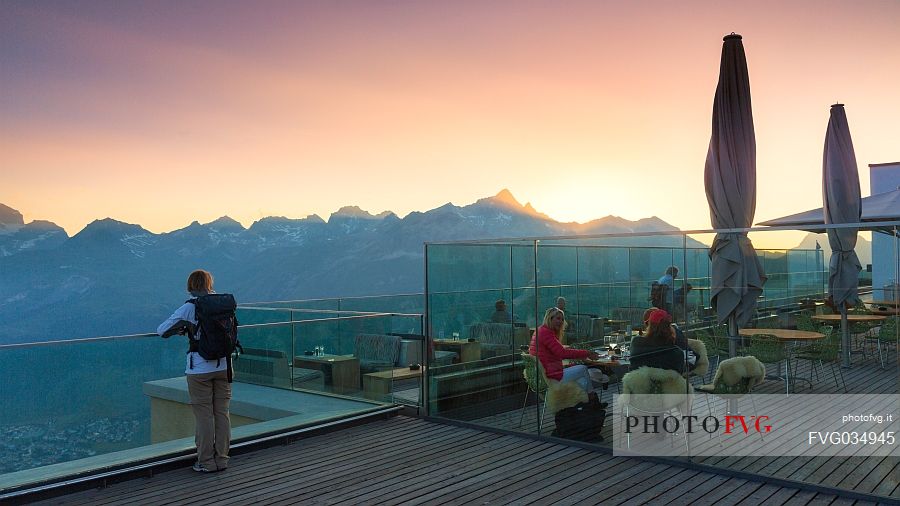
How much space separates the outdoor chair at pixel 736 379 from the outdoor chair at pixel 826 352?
13.6 inches

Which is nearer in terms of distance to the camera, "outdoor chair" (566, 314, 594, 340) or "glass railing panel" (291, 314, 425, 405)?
"outdoor chair" (566, 314, 594, 340)

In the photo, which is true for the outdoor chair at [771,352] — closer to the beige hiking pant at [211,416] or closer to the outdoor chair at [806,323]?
the outdoor chair at [806,323]

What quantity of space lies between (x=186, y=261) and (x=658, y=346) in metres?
137

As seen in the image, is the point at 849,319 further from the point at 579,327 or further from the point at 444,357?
the point at 444,357

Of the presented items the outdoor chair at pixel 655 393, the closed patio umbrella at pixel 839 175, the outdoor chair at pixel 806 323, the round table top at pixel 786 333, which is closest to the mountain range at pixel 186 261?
the closed patio umbrella at pixel 839 175

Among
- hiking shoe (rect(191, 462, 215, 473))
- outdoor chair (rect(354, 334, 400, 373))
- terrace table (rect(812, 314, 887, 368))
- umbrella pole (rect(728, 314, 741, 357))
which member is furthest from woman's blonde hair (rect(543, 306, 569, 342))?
hiking shoe (rect(191, 462, 215, 473))

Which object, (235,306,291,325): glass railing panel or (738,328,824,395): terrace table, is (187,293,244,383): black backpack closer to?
(235,306,291,325): glass railing panel

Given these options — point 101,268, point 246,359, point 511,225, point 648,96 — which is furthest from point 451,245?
point 101,268

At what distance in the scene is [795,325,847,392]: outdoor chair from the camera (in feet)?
18.1

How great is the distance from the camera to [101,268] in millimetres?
119188

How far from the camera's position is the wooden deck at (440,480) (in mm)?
5348

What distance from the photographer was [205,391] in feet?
20.1

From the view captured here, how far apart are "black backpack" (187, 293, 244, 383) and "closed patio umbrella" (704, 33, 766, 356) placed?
434 cm

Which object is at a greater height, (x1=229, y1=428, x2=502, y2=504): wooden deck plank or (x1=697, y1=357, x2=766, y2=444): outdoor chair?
(x1=697, y1=357, x2=766, y2=444): outdoor chair
